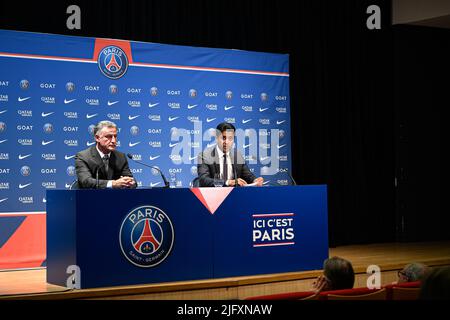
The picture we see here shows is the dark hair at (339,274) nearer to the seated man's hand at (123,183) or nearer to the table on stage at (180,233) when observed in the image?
the table on stage at (180,233)

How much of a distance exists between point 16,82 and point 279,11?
10.9 feet

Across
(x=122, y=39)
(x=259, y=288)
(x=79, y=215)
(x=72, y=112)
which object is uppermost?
(x=122, y=39)

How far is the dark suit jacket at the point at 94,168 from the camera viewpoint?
537cm

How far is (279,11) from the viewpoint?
8.44 metres

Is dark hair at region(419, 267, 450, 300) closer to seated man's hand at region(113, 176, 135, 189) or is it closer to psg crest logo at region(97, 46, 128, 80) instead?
seated man's hand at region(113, 176, 135, 189)

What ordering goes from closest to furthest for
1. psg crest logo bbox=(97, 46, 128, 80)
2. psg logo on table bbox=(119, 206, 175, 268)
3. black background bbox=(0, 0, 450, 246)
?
psg logo on table bbox=(119, 206, 175, 268) → psg crest logo bbox=(97, 46, 128, 80) → black background bbox=(0, 0, 450, 246)

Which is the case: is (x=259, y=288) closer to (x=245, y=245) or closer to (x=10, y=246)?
(x=245, y=245)

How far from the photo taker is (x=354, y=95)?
353 inches

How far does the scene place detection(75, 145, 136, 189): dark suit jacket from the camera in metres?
5.37

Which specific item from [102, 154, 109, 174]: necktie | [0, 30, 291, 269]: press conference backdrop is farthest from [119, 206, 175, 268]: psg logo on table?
[0, 30, 291, 269]: press conference backdrop

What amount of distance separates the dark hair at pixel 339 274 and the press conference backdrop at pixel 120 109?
3.74 metres

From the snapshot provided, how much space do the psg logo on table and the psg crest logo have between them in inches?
94.6

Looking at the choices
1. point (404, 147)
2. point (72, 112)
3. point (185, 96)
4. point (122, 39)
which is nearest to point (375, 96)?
point (404, 147)

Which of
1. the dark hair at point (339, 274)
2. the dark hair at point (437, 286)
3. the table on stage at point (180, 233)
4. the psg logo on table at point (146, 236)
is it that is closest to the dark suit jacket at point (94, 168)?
the table on stage at point (180, 233)
